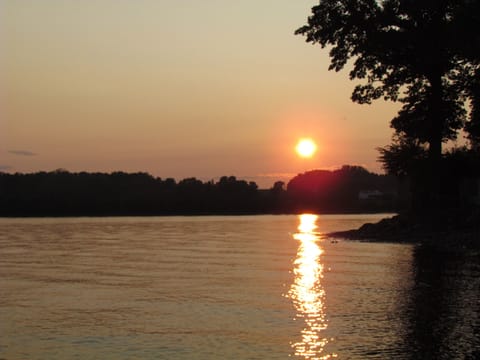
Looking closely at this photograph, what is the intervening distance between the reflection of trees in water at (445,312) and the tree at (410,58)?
27595mm

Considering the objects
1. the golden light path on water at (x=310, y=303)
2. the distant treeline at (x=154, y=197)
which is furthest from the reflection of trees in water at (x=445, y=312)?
the distant treeline at (x=154, y=197)

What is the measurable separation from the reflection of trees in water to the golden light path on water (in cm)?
191

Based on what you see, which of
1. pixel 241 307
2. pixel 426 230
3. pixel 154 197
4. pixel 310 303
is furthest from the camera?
pixel 154 197

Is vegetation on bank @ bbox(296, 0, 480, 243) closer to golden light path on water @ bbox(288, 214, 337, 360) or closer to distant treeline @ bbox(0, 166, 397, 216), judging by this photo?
golden light path on water @ bbox(288, 214, 337, 360)

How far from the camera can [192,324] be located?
18141 millimetres

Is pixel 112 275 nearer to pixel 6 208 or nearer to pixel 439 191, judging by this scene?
pixel 439 191

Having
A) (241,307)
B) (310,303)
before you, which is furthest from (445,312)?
(241,307)

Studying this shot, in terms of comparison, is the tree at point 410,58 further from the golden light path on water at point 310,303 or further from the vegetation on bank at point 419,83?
the golden light path on water at point 310,303

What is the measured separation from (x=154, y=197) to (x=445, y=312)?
455 feet

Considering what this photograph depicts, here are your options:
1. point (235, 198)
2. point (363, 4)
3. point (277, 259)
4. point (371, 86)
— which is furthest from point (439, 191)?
point (235, 198)

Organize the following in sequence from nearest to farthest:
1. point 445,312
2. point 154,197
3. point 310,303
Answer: point 445,312 → point 310,303 → point 154,197

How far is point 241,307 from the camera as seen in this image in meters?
20.8

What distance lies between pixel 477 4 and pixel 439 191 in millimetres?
18005

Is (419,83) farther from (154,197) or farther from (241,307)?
(154,197)
